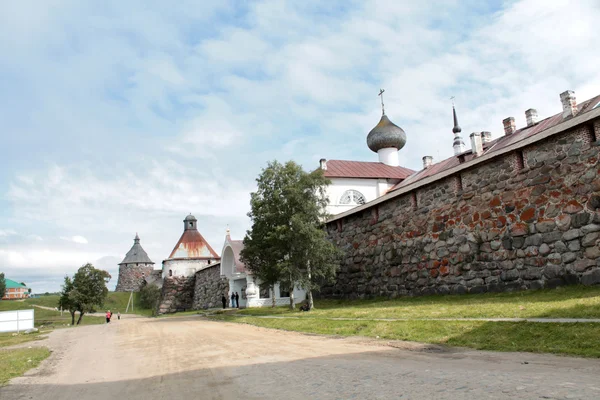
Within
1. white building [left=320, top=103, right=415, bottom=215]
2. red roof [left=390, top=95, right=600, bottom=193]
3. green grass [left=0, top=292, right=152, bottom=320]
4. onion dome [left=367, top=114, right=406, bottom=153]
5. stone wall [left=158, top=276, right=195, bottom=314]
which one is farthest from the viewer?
green grass [left=0, top=292, right=152, bottom=320]

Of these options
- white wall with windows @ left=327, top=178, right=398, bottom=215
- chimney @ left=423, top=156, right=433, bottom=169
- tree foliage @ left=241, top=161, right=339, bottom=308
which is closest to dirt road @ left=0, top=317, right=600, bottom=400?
tree foliage @ left=241, top=161, right=339, bottom=308

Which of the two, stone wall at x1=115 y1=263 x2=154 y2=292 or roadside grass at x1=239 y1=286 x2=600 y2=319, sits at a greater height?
stone wall at x1=115 y1=263 x2=154 y2=292

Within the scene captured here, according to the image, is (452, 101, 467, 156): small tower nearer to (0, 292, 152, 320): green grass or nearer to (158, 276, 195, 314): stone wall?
(158, 276, 195, 314): stone wall

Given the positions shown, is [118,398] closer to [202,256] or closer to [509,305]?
[509,305]

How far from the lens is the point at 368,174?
33844mm

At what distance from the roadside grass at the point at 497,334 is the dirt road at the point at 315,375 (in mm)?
414

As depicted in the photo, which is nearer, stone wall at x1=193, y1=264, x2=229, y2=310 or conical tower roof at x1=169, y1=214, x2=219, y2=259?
stone wall at x1=193, y1=264, x2=229, y2=310

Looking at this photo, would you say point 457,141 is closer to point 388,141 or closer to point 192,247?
point 388,141

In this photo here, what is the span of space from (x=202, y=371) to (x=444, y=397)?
382 cm

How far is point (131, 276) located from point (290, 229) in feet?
194

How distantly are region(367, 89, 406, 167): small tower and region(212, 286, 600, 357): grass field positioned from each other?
25818 mm

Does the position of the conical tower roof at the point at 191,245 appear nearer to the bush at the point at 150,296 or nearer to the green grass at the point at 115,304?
the bush at the point at 150,296

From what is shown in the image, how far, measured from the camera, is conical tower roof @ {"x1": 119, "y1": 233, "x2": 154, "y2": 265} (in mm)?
71363

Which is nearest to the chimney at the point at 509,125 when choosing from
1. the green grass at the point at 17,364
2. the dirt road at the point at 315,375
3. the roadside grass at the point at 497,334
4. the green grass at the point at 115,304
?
the roadside grass at the point at 497,334
